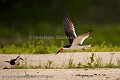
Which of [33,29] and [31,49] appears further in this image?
[33,29]

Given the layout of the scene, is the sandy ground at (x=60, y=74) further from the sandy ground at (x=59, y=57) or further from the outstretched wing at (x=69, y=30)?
the sandy ground at (x=59, y=57)

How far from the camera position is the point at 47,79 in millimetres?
12484

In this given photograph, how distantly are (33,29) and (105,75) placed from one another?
5.92m

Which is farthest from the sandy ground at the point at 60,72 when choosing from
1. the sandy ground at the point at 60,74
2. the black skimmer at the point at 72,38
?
the black skimmer at the point at 72,38

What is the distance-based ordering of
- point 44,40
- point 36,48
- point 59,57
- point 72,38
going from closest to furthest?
point 72,38 → point 59,57 → point 36,48 → point 44,40

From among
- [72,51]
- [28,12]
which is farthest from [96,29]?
[72,51]

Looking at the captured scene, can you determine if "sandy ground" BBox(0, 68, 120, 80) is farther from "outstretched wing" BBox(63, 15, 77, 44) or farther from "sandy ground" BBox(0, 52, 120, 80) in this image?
"outstretched wing" BBox(63, 15, 77, 44)

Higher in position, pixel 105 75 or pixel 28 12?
pixel 28 12

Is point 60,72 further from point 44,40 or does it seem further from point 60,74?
point 44,40

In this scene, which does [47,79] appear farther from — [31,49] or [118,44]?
[118,44]

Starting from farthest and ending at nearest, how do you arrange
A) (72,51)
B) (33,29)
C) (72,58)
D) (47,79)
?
1. (33,29)
2. (72,51)
3. (72,58)
4. (47,79)

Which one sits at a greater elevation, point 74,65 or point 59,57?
point 59,57

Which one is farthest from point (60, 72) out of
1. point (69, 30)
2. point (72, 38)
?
point (69, 30)

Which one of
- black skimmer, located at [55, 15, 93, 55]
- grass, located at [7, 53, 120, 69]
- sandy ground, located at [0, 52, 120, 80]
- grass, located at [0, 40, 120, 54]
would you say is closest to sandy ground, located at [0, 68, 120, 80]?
sandy ground, located at [0, 52, 120, 80]
